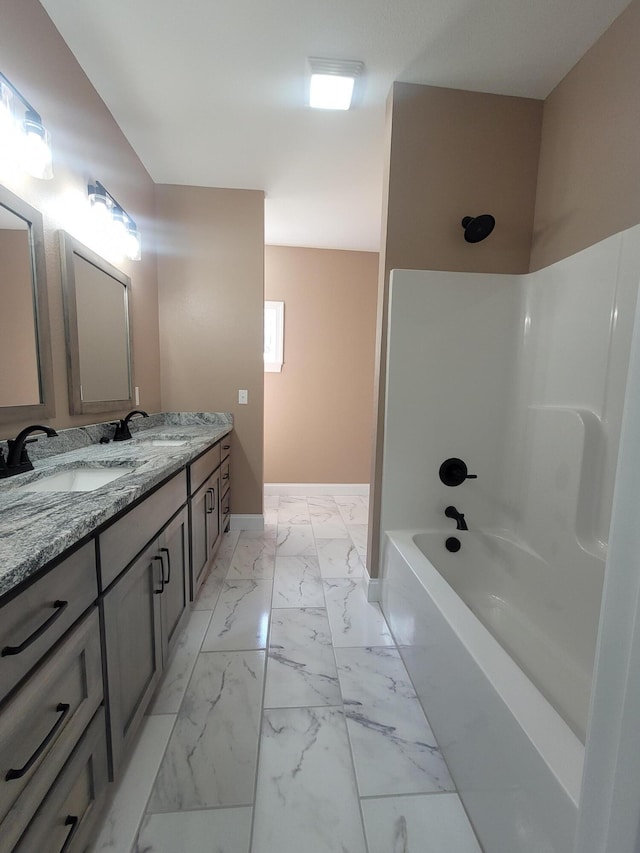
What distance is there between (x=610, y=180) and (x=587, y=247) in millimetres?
233

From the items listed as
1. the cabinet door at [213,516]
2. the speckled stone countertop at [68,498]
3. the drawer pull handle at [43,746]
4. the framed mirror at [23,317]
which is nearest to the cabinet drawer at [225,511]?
the cabinet door at [213,516]

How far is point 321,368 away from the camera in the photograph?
362 centimetres

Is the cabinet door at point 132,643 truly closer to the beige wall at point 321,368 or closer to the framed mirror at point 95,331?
the framed mirror at point 95,331

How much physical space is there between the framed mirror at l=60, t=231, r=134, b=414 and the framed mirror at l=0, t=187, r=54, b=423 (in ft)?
0.56

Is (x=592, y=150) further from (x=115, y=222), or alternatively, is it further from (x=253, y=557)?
(x=253, y=557)

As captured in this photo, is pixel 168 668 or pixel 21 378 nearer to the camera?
pixel 21 378

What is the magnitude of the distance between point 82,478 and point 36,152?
47.2 inches

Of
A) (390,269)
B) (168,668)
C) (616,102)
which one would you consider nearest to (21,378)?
(168,668)

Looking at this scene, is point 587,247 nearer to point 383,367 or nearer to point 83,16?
point 383,367

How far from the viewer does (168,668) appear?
1386 millimetres

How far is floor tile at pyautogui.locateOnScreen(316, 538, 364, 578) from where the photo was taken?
2.19 m

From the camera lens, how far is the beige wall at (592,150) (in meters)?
1.25

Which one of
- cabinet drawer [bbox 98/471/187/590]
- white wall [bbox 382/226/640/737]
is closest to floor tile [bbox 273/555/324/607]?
white wall [bbox 382/226/640/737]

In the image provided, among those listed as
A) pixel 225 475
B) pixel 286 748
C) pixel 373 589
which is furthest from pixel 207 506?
pixel 286 748
